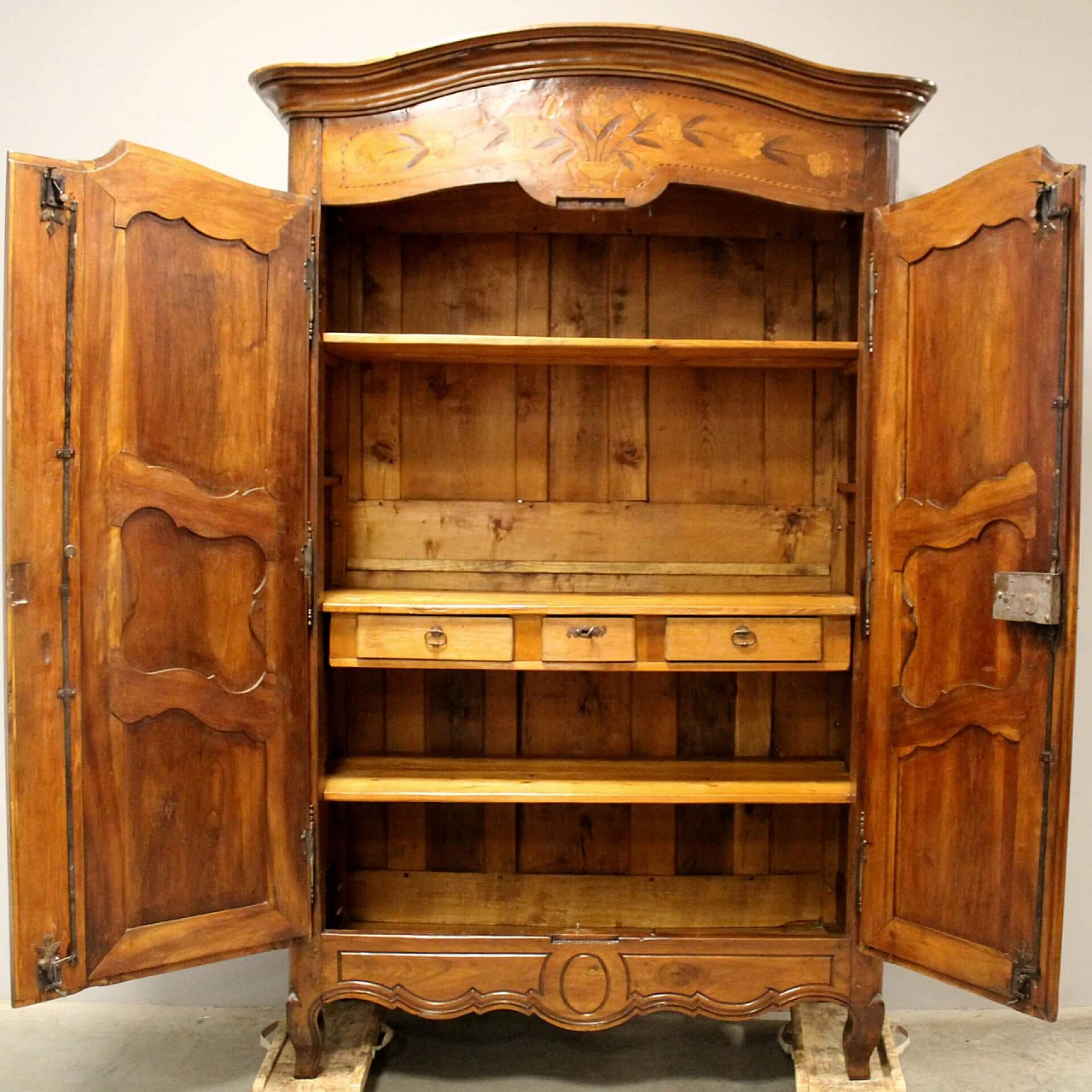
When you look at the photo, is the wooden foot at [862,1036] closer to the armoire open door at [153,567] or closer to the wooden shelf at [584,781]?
the wooden shelf at [584,781]

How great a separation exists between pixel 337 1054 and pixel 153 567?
118cm

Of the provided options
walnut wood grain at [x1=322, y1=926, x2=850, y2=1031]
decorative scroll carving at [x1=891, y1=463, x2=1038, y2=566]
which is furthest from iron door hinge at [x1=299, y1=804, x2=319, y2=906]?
decorative scroll carving at [x1=891, y1=463, x2=1038, y2=566]

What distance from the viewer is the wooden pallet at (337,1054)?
2.04 meters

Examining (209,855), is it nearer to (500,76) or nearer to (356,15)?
(500,76)

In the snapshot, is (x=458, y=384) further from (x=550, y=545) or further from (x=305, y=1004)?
(x=305, y=1004)

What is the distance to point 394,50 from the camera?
2434mm

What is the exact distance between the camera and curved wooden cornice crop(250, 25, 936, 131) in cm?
192

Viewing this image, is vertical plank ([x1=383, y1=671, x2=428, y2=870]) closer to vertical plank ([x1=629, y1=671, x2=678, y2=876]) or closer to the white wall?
vertical plank ([x1=629, y1=671, x2=678, y2=876])

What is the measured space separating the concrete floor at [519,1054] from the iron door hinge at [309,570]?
1122 millimetres

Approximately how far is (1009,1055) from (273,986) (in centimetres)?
189

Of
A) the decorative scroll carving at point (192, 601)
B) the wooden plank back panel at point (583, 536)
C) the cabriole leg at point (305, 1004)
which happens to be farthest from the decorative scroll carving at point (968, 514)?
the cabriole leg at point (305, 1004)

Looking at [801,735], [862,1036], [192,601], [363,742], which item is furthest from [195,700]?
[862,1036]

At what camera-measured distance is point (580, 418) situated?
2.42 meters

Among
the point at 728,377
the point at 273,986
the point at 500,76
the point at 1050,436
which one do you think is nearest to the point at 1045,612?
the point at 1050,436
